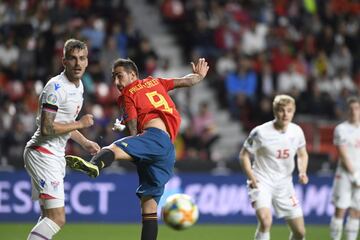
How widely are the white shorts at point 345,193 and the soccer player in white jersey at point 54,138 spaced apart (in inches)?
180

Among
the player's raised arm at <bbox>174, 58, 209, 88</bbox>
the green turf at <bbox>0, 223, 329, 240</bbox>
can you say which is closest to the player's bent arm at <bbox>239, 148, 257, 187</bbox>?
the player's raised arm at <bbox>174, 58, 209, 88</bbox>

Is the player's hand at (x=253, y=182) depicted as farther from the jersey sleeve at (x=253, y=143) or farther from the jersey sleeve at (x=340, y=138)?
the jersey sleeve at (x=340, y=138)

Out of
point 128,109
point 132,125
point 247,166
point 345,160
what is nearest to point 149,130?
point 132,125

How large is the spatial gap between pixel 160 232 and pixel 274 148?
4.01 metres

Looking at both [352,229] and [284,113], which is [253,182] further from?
[352,229]

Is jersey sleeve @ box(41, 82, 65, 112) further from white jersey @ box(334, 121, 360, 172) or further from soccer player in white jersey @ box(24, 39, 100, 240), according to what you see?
white jersey @ box(334, 121, 360, 172)

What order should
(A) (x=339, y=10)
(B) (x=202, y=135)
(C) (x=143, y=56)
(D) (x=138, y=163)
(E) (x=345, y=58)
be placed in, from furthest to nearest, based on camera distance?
1. (A) (x=339, y=10)
2. (E) (x=345, y=58)
3. (C) (x=143, y=56)
4. (B) (x=202, y=135)
5. (D) (x=138, y=163)

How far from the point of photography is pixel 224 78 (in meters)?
18.9

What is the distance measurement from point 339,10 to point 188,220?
1396cm

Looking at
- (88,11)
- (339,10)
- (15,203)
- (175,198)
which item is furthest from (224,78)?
(175,198)

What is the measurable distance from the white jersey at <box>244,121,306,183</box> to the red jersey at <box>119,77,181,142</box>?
166 cm

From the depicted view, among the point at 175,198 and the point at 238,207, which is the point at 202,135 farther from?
the point at 175,198

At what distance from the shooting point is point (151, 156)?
8.71 meters

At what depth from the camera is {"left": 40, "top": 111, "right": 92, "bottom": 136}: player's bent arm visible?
824 cm
